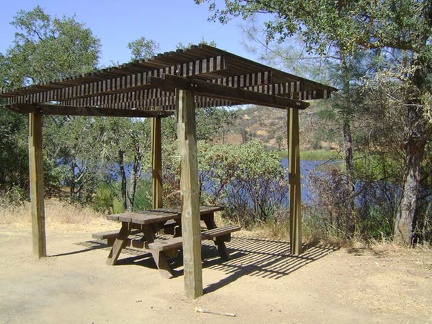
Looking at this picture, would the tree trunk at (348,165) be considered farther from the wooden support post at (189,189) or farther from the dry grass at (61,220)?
the dry grass at (61,220)

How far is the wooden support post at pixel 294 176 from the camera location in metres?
6.91

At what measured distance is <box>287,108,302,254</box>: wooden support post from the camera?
22.7 feet

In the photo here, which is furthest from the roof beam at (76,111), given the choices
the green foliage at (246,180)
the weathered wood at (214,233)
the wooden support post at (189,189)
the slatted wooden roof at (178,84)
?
the wooden support post at (189,189)

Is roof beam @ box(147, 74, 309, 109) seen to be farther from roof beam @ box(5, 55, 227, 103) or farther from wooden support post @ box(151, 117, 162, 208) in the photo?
wooden support post @ box(151, 117, 162, 208)

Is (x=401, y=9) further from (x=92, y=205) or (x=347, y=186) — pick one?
(x=92, y=205)

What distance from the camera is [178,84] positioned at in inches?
181

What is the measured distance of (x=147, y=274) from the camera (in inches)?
232

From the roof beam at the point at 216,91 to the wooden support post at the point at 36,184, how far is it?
10.1 ft

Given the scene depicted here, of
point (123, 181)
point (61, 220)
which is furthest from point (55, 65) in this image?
point (61, 220)

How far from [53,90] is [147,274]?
3212 mm

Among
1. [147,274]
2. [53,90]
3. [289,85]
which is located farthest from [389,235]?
[53,90]

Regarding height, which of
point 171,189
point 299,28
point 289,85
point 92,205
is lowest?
point 92,205

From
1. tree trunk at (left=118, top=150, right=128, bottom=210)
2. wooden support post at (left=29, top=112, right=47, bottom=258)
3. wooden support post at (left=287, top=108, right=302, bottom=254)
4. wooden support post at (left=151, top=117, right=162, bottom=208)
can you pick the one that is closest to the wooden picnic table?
wooden support post at (left=287, top=108, right=302, bottom=254)

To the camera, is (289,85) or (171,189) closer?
(289,85)
